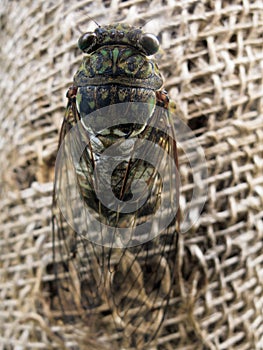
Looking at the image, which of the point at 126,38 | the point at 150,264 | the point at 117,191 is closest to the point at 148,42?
the point at 126,38

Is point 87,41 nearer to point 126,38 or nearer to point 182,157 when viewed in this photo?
point 126,38

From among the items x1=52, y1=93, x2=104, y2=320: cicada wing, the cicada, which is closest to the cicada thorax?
the cicada

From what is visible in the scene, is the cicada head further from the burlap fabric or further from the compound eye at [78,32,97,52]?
the burlap fabric

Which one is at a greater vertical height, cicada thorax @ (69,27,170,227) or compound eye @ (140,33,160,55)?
compound eye @ (140,33,160,55)

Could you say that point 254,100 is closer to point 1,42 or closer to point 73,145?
point 73,145

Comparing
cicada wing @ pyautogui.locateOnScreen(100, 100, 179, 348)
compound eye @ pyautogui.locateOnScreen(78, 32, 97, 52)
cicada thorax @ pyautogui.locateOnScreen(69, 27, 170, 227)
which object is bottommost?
cicada wing @ pyautogui.locateOnScreen(100, 100, 179, 348)

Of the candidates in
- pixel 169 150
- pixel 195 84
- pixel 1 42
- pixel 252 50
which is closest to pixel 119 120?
pixel 169 150

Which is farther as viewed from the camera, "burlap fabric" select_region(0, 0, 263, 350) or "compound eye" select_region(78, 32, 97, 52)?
"burlap fabric" select_region(0, 0, 263, 350)

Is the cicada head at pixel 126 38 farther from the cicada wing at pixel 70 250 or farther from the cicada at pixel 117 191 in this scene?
the cicada wing at pixel 70 250
